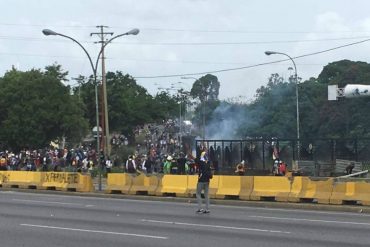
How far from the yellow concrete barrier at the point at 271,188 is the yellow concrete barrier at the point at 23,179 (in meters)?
12.9

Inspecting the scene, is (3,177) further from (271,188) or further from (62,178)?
(271,188)

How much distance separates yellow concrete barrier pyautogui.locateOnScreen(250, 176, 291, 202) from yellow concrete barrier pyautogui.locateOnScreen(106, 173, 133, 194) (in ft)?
21.2

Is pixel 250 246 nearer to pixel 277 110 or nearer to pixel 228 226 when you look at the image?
pixel 228 226

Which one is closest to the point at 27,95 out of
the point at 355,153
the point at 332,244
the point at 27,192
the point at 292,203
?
the point at 27,192

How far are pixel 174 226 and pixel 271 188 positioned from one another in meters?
8.21

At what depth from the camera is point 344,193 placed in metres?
21.0

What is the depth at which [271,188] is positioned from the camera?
2272cm

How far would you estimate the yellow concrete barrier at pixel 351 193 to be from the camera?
67.1 ft

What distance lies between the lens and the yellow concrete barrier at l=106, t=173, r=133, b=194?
90.7ft

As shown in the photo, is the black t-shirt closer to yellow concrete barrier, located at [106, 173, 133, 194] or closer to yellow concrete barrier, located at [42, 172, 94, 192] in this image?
yellow concrete barrier, located at [106, 173, 133, 194]

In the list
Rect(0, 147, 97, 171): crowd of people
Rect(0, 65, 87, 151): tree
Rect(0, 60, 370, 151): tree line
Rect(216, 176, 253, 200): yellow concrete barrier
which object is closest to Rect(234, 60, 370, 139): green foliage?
Rect(0, 60, 370, 151): tree line

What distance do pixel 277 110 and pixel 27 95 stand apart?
36654mm

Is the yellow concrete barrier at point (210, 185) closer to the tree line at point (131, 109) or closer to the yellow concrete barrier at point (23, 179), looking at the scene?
the yellow concrete barrier at point (23, 179)

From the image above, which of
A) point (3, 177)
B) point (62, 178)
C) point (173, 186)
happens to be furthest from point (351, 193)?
point (3, 177)
